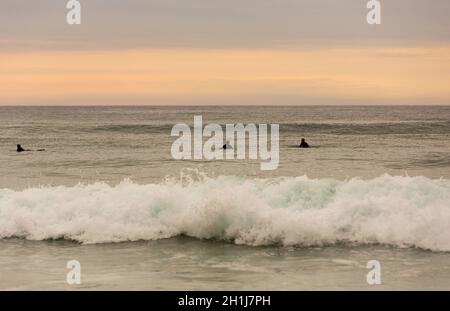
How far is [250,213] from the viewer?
12930 mm

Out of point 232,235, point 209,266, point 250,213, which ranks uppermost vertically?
point 250,213

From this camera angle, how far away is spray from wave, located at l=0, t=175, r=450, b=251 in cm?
1224

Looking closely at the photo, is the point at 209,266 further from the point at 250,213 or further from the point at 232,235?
the point at 250,213

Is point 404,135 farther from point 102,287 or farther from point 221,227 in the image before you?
point 102,287

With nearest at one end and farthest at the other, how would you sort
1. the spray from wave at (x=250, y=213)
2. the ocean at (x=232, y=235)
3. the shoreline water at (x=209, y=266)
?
the shoreline water at (x=209, y=266)
the ocean at (x=232, y=235)
the spray from wave at (x=250, y=213)

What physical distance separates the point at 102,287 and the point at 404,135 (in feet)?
128

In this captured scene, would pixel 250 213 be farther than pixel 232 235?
Yes

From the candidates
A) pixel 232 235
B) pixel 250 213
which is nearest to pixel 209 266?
pixel 232 235

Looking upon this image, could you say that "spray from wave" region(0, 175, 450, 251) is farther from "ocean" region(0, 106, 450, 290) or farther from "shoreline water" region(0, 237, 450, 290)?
"shoreline water" region(0, 237, 450, 290)

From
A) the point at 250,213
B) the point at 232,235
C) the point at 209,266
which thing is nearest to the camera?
the point at 209,266

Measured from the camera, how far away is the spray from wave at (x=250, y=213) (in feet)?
40.2

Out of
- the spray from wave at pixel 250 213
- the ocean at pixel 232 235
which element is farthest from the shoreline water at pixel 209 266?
the spray from wave at pixel 250 213

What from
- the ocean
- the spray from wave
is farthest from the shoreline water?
the spray from wave

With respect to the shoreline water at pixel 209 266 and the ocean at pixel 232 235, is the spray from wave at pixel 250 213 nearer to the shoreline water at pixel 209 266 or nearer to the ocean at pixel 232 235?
the ocean at pixel 232 235
